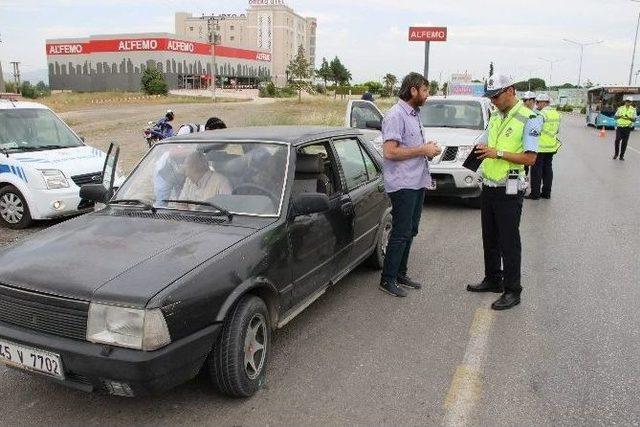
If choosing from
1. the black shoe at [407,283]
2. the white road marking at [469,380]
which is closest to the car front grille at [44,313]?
the white road marking at [469,380]

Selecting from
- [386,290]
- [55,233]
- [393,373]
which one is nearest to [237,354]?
[393,373]

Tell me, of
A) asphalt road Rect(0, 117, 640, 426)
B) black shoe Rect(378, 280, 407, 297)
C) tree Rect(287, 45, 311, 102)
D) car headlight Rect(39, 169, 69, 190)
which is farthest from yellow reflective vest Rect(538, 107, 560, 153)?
tree Rect(287, 45, 311, 102)

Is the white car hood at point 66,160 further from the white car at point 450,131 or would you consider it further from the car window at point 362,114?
the car window at point 362,114

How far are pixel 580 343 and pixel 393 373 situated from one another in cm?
152

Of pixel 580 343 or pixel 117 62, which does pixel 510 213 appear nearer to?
pixel 580 343

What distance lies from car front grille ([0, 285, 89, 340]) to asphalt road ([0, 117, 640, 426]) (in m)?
0.59

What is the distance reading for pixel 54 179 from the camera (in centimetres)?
752

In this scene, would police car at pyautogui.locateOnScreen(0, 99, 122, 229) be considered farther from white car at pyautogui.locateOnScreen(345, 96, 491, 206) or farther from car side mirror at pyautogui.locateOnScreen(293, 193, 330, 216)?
car side mirror at pyautogui.locateOnScreen(293, 193, 330, 216)

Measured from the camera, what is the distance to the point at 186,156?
432 cm

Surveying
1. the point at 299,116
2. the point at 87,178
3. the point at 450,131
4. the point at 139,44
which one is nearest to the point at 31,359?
the point at 87,178

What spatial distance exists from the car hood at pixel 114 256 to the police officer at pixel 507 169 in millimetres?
2331

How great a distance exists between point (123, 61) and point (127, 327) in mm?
79043

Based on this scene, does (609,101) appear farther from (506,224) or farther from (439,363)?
(439,363)

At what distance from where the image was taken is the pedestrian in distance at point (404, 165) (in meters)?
4.87
